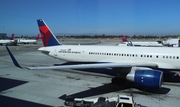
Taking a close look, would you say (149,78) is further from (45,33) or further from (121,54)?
(45,33)

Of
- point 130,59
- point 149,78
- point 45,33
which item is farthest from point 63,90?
point 45,33

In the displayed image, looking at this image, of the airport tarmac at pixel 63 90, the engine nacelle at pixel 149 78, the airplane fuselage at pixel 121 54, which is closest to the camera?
the airport tarmac at pixel 63 90

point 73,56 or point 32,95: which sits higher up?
point 73,56

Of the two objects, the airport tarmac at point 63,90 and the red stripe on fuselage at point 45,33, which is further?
the red stripe on fuselage at point 45,33

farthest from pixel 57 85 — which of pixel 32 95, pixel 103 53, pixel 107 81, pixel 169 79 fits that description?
pixel 169 79

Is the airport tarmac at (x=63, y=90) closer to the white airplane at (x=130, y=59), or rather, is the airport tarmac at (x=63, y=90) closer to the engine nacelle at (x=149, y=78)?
the engine nacelle at (x=149, y=78)

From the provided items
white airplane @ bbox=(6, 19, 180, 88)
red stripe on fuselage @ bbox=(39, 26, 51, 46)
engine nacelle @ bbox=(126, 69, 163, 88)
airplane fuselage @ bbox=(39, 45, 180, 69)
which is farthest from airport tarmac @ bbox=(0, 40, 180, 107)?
red stripe on fuselage @ bbox=(39, 26, 51, 46)

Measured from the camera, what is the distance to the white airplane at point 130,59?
11.6m

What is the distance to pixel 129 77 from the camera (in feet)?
40.2

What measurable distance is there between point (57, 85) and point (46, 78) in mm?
2942

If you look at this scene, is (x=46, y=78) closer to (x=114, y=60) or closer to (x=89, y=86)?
(x=89, y=86)

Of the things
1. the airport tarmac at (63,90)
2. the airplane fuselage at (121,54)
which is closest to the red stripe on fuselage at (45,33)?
the airplane fuselage at (121,54)

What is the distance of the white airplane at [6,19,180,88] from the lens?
11.6 metres

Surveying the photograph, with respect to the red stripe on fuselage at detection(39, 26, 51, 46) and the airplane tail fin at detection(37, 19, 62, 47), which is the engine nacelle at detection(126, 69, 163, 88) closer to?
the airplane tail fin at detection(37, 19, 62, 47)
